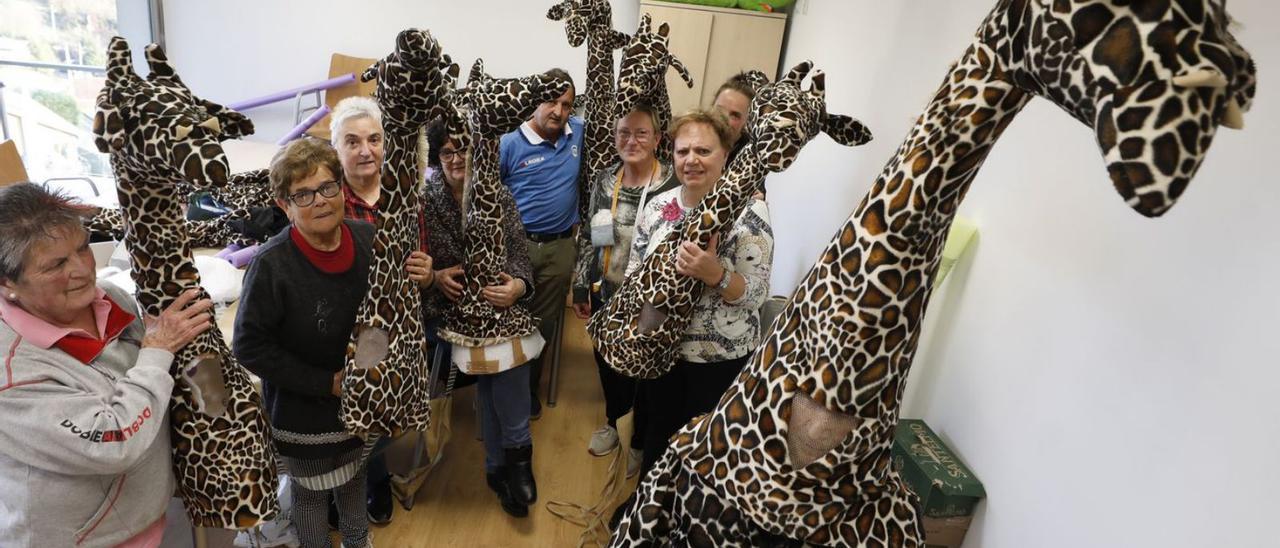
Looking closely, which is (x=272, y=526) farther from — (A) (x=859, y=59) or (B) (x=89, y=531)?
(A) (x=859, y=59)

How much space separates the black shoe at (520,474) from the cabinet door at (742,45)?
298cm

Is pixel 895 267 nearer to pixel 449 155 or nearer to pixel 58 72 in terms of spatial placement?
pixel 449 155

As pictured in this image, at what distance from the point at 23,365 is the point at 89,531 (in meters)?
0.37

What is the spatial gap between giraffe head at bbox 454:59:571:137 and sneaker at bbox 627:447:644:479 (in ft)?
5.04

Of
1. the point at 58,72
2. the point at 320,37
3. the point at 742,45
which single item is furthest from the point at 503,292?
the point at 58,72

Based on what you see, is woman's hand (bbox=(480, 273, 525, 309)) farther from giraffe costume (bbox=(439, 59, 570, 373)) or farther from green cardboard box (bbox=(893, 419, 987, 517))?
green cardboard box (bbox=(893, 419, 987, 517))

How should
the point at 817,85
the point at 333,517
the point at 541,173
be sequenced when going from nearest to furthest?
the point at 817,85 < the point at 333,517 < the point at 541,173

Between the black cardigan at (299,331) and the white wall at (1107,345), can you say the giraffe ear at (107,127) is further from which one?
the white wall at (1107,345)

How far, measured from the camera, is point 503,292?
7.53 feet

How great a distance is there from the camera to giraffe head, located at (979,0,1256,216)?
25.5 inches

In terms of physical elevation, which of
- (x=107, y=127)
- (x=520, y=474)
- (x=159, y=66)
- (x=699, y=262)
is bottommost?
(x=520, y=474)

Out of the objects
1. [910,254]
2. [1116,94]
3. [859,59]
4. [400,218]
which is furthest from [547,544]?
[859,59]

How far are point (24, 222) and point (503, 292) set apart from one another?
1.23 m

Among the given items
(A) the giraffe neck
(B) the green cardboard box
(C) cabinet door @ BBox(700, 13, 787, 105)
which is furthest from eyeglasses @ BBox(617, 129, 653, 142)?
(C) cabinet door @ BBox(700, 13, 787, 105)
